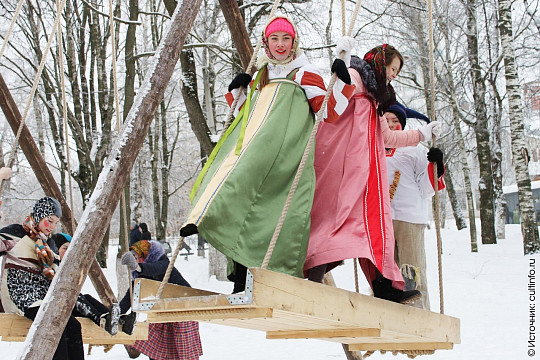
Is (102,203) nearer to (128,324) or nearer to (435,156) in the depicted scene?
(128,324)

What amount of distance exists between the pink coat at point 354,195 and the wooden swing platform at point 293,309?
0.83 ft

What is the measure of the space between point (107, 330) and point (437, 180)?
3029 millimetres

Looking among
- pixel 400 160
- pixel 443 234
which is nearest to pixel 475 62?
pixel 443 234

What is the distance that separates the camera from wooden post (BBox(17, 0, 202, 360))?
11.5 ft

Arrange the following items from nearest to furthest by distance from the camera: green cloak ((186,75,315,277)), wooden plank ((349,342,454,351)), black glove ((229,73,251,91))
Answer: green cloak ((186,75,315,277)) → black glove ((229,73,251,91)) → wooden plank ((349,342,454,351))

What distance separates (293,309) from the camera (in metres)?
2.36

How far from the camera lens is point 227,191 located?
2625 millimetres

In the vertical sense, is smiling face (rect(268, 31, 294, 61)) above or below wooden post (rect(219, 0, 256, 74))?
below

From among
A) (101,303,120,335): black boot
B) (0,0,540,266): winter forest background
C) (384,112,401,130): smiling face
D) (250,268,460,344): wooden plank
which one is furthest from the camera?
(0,0,540,266): winter forest background

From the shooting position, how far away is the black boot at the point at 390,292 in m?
3.43

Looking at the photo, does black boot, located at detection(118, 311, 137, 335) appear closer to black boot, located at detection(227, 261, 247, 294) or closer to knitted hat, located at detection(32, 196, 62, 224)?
knitted hat, located at detection(32, 196, 62, 224)

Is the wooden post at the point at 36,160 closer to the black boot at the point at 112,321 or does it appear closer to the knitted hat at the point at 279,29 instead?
the black boot at the point at 112,321

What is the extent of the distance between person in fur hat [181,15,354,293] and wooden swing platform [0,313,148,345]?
2.28m

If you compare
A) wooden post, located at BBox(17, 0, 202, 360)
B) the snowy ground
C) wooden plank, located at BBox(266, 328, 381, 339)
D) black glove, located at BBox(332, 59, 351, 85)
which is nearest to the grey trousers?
wooden plank, located at BBox(266, 328, 381, 339)
